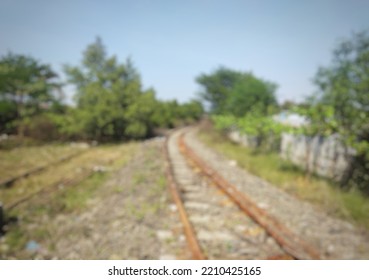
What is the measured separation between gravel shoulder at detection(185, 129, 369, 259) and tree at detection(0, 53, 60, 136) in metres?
11.9

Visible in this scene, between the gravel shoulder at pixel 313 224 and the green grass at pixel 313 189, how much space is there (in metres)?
0.28

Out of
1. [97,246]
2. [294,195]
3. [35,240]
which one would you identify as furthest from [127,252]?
[294,195]

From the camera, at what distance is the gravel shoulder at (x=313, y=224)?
3398mm

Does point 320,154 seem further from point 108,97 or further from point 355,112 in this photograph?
point 108,97

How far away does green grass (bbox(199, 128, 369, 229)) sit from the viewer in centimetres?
462

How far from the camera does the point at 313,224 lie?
4.10 m

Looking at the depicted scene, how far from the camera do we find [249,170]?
8023mm

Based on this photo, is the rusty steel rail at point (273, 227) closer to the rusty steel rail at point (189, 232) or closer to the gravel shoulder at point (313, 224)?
the gravel shoulder at point (313, 224)

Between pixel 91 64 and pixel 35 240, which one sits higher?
pixel 91 64

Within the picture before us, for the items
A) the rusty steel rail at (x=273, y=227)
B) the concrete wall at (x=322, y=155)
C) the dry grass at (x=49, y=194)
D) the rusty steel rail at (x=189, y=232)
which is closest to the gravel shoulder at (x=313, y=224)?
the rusty steel rail at (x=273, y=227)

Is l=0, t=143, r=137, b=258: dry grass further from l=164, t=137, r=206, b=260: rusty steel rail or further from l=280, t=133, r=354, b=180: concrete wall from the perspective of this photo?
l=280, t=133, r=354, b=180: concrete wall

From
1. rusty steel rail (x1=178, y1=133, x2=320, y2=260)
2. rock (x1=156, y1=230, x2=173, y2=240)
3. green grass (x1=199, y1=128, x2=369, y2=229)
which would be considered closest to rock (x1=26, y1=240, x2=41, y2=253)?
rock (x1=156, y1=230, x2=173, y2=240)
